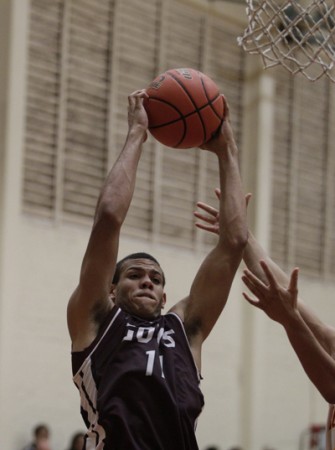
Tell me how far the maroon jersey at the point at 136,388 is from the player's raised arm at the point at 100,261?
0.06 m

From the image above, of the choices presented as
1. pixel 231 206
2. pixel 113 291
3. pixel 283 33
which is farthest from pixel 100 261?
pixel 283 33

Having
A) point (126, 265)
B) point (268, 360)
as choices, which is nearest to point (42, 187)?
point (268, 360)

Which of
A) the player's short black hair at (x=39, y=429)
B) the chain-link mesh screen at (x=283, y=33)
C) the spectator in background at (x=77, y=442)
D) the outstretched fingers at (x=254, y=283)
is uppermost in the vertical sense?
the chain-link mesh screen at (x=283, y=33)

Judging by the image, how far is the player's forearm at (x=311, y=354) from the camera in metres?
4.66

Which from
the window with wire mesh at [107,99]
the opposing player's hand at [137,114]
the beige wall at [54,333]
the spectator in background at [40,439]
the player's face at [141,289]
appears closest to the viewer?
the player's face at [141,289]

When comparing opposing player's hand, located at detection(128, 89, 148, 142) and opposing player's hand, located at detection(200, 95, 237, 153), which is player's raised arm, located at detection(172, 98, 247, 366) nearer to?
opposing player's hand, located at detection(200, 95, 237, 153)

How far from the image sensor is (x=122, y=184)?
4332mm

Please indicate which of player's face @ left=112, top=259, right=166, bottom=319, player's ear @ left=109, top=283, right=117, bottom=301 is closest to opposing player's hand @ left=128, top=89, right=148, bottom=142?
player's face @ left=112, top=259, right=166, bottom=319

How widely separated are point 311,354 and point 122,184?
3.88 ft

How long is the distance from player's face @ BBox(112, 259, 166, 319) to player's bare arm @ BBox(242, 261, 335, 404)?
392 millimetres

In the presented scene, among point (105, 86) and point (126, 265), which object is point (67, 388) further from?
point (126, 265)

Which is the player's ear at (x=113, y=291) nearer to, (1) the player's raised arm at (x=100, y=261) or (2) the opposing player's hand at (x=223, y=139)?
(1) the player's raised arm at (x=100, y=261)

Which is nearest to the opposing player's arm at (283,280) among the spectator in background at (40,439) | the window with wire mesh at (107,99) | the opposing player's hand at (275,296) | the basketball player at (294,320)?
the basketball player at (294,320)

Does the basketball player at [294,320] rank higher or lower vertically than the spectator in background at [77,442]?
higher
